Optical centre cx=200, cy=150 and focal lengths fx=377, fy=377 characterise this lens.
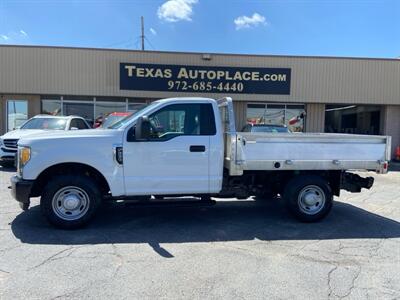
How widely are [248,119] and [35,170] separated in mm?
13271

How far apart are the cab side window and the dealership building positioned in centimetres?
1080

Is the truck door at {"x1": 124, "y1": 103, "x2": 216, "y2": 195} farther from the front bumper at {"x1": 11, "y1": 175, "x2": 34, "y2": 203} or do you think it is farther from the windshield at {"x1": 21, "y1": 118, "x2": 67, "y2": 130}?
the windshield at {"x1": 21, "y1": 118, "x2": 67, "y2": 130}

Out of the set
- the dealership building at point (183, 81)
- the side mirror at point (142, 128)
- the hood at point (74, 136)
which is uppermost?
the dealership building at point (183, 81)

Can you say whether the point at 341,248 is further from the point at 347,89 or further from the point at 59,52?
the point at 59,52

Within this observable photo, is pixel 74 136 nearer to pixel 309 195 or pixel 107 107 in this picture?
pixel 309 195

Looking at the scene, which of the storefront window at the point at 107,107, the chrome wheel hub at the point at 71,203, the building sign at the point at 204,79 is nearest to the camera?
the chrome wheel hub at the point at 71,203

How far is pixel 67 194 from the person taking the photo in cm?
582

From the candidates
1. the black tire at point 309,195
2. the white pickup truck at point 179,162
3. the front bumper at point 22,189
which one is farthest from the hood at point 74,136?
the black tire at point 309,195

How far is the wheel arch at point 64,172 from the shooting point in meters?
5.86

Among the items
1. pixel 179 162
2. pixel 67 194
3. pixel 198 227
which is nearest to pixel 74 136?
pixel 67 194

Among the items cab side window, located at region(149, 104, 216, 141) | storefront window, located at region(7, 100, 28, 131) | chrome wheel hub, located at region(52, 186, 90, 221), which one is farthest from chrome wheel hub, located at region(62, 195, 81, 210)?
storefront window, located at region(7, 100, 28, 131)

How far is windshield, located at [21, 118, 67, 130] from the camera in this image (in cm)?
1222

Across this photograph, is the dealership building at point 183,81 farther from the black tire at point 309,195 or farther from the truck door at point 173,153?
the black tire at point 309,195

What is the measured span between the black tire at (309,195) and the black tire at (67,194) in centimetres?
319
